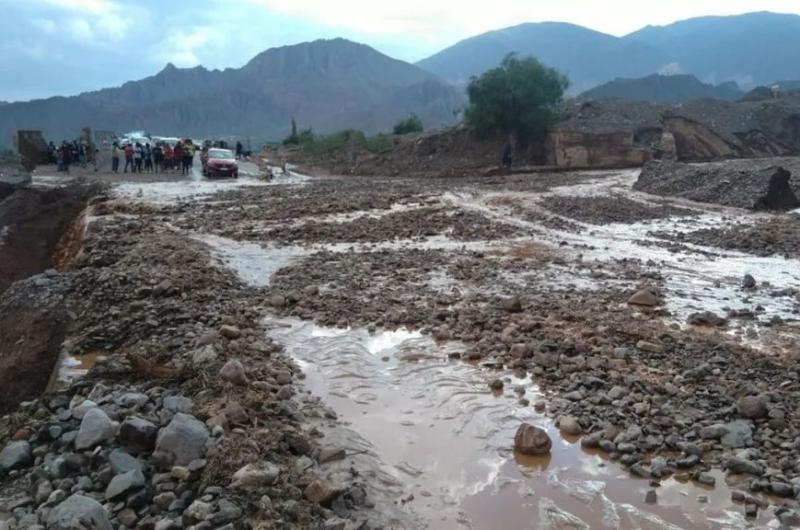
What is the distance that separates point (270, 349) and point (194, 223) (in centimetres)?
1022

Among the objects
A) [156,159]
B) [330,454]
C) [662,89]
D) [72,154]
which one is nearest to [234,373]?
[330,454]

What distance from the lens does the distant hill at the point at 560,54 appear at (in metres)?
147

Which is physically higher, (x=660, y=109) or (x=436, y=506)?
(x=660, y=109)

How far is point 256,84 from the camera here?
444ft

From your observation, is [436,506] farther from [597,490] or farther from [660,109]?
[660,109]

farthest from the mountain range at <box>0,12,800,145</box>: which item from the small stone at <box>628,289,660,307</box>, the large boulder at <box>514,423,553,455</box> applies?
the large boulder at <box>514,423,553,455</box>

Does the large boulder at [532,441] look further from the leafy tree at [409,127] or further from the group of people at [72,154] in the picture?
the leafy tree at [409,127]

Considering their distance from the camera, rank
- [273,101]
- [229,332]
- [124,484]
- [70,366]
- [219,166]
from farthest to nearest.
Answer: [273,101]
[219,166]
[229,332]
[70,366]
[124,484]

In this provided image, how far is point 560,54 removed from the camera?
160 m

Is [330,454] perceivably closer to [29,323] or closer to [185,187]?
[29,323]

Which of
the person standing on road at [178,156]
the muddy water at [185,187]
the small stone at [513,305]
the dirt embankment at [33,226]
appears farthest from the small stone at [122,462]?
the person standing on road at [178,156]

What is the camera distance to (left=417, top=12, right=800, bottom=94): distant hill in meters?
127

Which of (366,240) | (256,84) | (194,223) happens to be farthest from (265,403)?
(256,84)

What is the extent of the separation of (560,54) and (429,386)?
167 meters
